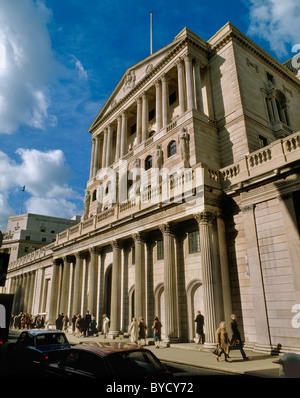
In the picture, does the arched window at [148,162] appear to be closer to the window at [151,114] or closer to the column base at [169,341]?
the window at [151,114]

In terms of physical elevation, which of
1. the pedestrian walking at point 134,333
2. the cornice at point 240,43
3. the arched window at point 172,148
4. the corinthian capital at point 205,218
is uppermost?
the cornice at point 240,43

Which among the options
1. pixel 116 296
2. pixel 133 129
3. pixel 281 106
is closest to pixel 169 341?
pixel 116 296

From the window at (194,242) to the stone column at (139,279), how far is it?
13.1 feet

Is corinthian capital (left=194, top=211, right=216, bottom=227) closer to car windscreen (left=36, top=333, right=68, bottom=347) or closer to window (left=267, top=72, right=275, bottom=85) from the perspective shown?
car windscreen (left=36, top=333, right=68, bottom=347)

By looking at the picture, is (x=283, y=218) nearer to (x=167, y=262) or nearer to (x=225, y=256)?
(x=225, y=256)

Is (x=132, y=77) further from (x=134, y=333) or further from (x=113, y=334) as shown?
(x=134, y=333)

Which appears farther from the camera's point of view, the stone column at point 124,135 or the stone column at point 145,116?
the stone column at point 124,135

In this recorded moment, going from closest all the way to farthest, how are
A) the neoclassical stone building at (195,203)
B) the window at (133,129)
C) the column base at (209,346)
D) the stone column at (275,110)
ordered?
the column base at (209,346)
the neoclassical stone building at (195,203)
the stone column at (275,110)
the window at (133,129)

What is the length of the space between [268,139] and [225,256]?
547 inches

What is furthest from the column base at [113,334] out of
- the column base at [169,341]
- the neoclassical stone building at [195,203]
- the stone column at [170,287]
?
the stone column at [170,287]

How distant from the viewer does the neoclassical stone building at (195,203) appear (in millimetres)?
15430

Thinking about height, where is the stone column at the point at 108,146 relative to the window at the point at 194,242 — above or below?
above

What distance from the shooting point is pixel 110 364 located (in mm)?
5742
